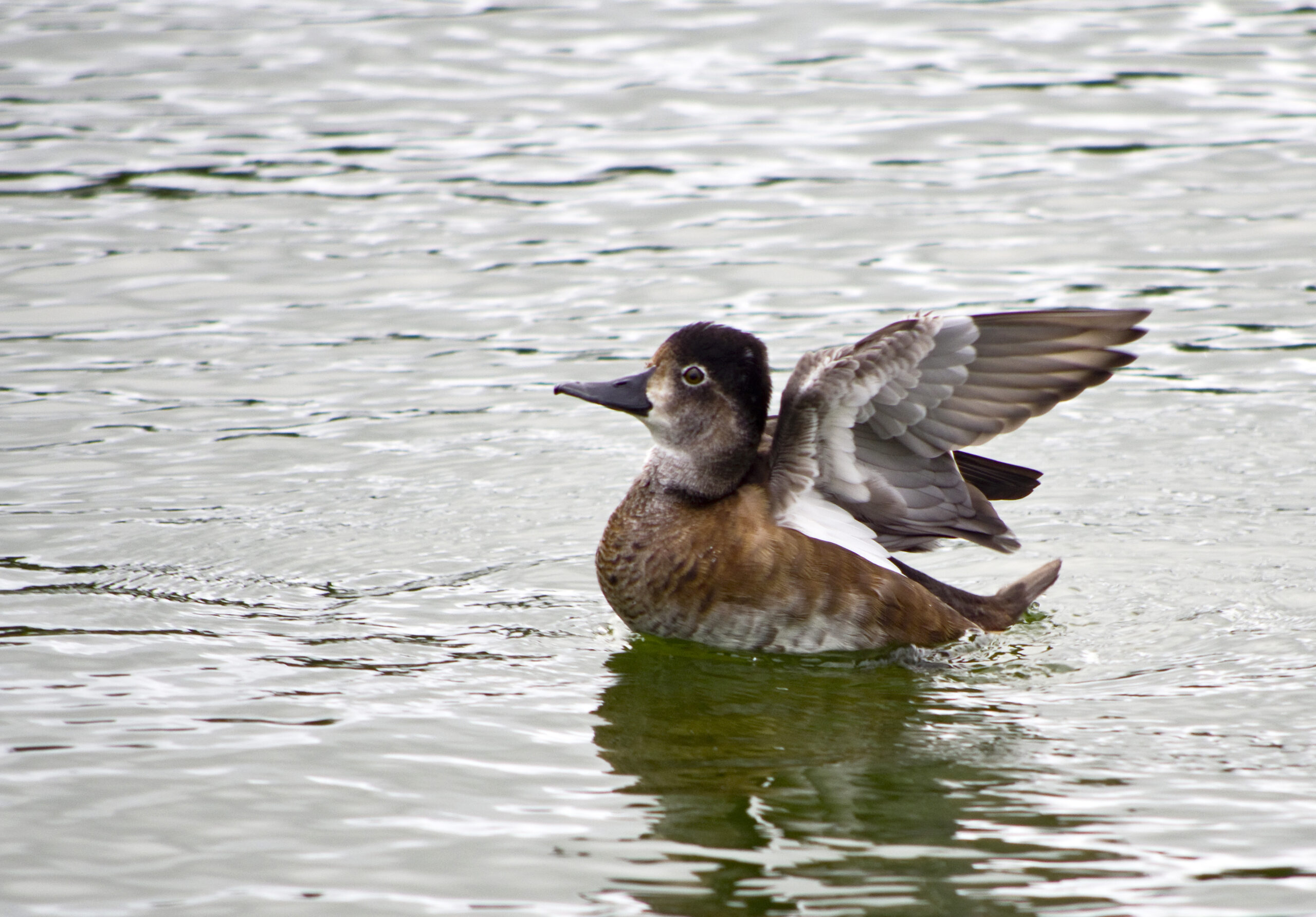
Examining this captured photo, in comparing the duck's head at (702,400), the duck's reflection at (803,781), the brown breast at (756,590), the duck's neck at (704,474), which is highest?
the duck's head at (702,400)

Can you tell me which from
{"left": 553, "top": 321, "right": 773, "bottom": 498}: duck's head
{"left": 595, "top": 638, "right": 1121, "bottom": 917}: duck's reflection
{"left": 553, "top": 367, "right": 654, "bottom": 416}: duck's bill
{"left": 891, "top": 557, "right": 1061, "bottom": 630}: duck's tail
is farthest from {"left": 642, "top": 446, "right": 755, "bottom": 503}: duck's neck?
{"left": 891, "top": 557, "right": 1061, "bottom": 630}: duck's tail

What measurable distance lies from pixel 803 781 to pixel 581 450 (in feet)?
12.8

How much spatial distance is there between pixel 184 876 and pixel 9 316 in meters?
6.95

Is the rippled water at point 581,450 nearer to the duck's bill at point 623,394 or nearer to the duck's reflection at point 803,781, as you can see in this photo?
the duck's reflection at point 803,781

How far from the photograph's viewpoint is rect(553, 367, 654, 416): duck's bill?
6.01m

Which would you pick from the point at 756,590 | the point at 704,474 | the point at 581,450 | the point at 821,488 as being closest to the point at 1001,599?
the point at 821,488

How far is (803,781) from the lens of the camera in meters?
4.77

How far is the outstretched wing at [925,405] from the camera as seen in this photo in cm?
527

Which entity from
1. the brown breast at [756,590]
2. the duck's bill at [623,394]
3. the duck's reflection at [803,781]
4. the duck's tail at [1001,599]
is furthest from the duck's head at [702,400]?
the duck's tail at [1001,599]

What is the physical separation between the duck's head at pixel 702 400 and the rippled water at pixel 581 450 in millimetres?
703

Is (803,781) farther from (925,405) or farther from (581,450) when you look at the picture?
(581,450)

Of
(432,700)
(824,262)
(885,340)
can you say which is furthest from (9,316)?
(885,340)

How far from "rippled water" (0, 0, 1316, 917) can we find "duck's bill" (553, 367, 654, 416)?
0.89 meters

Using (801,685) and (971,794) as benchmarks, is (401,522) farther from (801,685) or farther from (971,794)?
(971,794)
